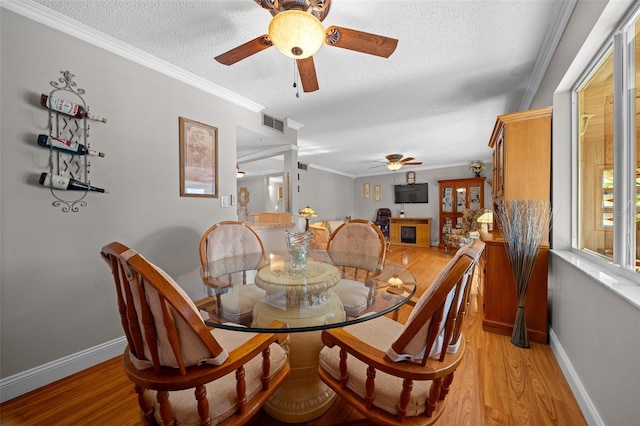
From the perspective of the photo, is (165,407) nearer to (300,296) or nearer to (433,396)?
(300,296)

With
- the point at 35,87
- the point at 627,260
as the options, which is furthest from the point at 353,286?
the point at 35,87

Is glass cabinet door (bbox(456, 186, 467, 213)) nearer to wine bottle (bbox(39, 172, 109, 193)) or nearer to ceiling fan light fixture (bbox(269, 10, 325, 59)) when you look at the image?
ceiling fan light fixture (bbox(269, 10, 325, 59))

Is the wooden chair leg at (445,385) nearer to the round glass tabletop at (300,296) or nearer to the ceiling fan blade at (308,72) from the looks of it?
the round glass tabletop at (300,296)

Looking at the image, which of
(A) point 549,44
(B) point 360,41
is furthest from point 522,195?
(B) point 360,41

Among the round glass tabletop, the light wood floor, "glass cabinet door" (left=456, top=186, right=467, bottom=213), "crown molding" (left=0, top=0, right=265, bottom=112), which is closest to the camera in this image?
the round glass tabletop

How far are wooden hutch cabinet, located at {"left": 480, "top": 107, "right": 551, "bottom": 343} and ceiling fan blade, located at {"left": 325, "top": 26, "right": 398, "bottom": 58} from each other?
1336 mm

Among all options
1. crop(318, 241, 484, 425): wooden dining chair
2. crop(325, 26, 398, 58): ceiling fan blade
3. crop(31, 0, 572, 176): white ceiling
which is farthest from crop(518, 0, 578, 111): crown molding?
crop(318, 241, 484, 425): wooden dining chair

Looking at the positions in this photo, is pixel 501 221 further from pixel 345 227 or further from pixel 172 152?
pixel 172 152

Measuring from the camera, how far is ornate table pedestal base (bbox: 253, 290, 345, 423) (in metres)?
1.21

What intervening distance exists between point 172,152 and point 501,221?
9.91 ft

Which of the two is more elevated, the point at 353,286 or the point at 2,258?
the point at 2,258

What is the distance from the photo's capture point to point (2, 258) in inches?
57.7

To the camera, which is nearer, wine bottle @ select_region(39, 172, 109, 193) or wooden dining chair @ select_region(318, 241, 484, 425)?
wooden dining chair @ select_region(318, 241, 484, 425)

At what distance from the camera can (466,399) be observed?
143cm
